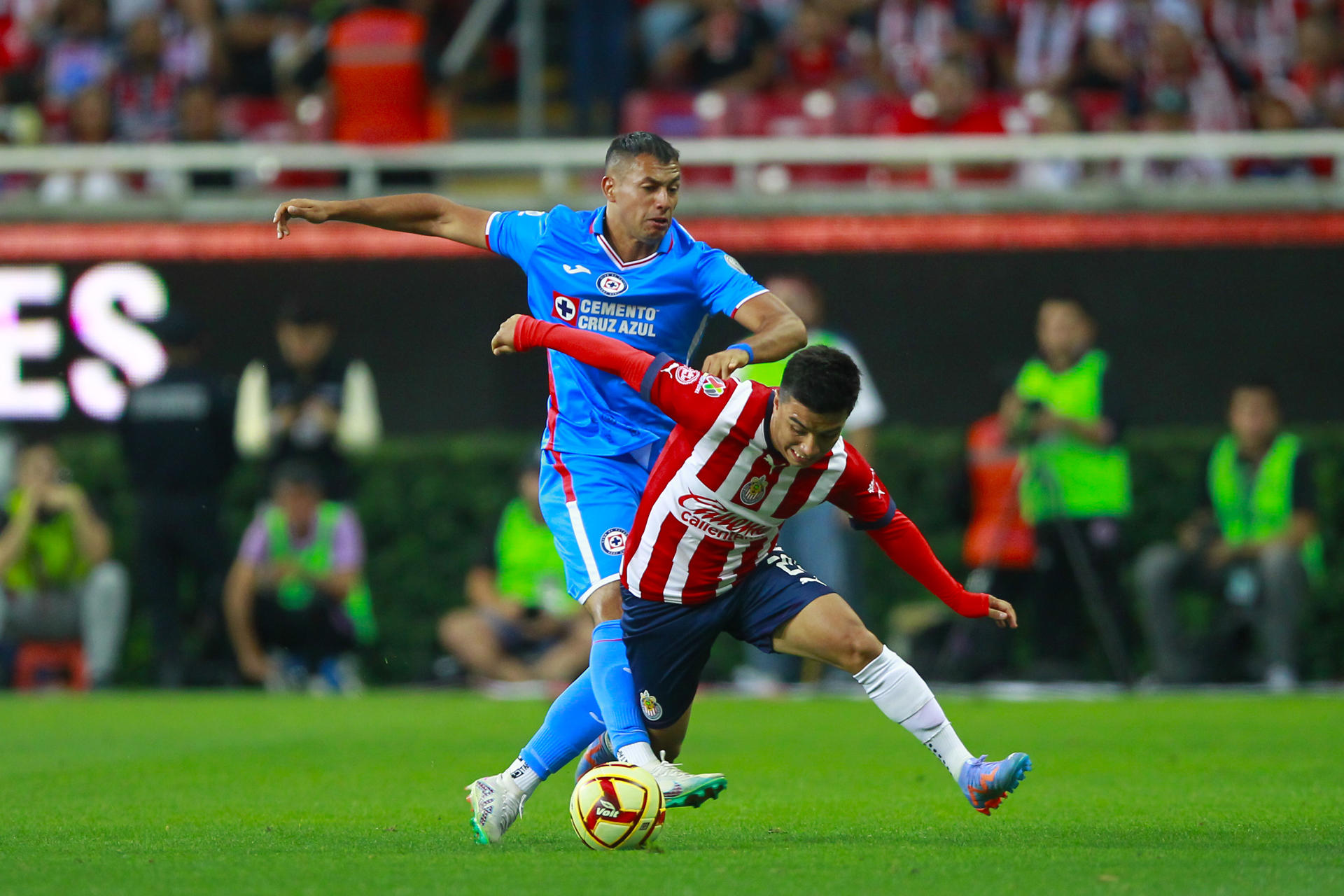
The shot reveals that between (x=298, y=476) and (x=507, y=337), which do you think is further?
(x=298, y=476)

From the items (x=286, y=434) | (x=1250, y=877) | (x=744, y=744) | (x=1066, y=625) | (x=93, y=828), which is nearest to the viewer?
(x=1250, y=877)

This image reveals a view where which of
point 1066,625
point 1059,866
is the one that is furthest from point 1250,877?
point 1066,625

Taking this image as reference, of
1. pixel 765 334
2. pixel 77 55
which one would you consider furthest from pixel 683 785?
pixel 77 55

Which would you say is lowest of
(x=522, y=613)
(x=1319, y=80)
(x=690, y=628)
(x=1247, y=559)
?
(x=522, y=613)

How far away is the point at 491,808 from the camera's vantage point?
6168mm

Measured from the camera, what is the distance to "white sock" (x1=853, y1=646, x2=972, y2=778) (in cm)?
620

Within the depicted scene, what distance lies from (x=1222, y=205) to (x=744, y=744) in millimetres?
7226

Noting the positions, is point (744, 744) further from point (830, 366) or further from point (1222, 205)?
point (1222, 205)

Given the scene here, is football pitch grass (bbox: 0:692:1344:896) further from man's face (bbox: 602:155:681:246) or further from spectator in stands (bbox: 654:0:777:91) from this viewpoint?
spectator in stands (bbox: 654:0:777:91)

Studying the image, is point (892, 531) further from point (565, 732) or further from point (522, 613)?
point (522, 613)

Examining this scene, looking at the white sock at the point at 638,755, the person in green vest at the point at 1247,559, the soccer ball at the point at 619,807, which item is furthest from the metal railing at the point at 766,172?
the soccer ball at the point at 619,807

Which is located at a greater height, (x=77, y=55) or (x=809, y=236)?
(x=77, y=55)

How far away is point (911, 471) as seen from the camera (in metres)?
13.6

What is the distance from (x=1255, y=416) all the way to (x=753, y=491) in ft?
23.6
